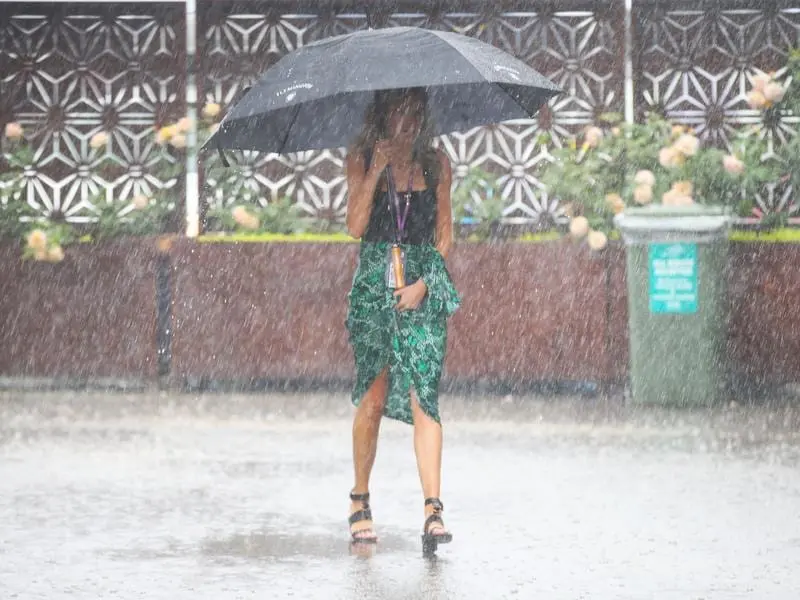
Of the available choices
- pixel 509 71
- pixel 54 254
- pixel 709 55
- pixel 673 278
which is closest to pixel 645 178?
pixel 673 278

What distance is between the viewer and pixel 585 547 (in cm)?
721

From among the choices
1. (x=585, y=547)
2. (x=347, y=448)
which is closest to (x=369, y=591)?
(x=585, y=547)

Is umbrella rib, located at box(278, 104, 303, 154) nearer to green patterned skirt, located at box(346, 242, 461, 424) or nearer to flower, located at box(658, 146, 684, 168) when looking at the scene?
green patterned skirt, located at box(346, 242, 461, 424)

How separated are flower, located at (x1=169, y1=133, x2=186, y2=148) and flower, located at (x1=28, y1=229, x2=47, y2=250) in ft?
3.94

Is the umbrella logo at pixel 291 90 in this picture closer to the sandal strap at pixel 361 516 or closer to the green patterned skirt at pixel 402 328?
the green patterned skirt at pixel 402 328

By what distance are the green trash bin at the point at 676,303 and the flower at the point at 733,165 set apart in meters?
0.85

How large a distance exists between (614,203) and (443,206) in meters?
6.23

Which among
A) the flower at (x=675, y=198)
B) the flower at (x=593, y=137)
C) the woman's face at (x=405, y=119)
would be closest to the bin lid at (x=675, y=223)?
the flower at (x=675, y=198)

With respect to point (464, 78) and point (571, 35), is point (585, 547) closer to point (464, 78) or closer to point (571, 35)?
point (464, 78)

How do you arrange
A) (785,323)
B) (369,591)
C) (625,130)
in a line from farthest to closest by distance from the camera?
(625,130)
(785,323)
(369,591)

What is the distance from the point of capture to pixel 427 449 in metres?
7.15

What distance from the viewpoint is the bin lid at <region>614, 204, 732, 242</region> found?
1235cm

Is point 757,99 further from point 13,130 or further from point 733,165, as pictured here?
point 13,130

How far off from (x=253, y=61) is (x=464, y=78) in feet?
25.0
